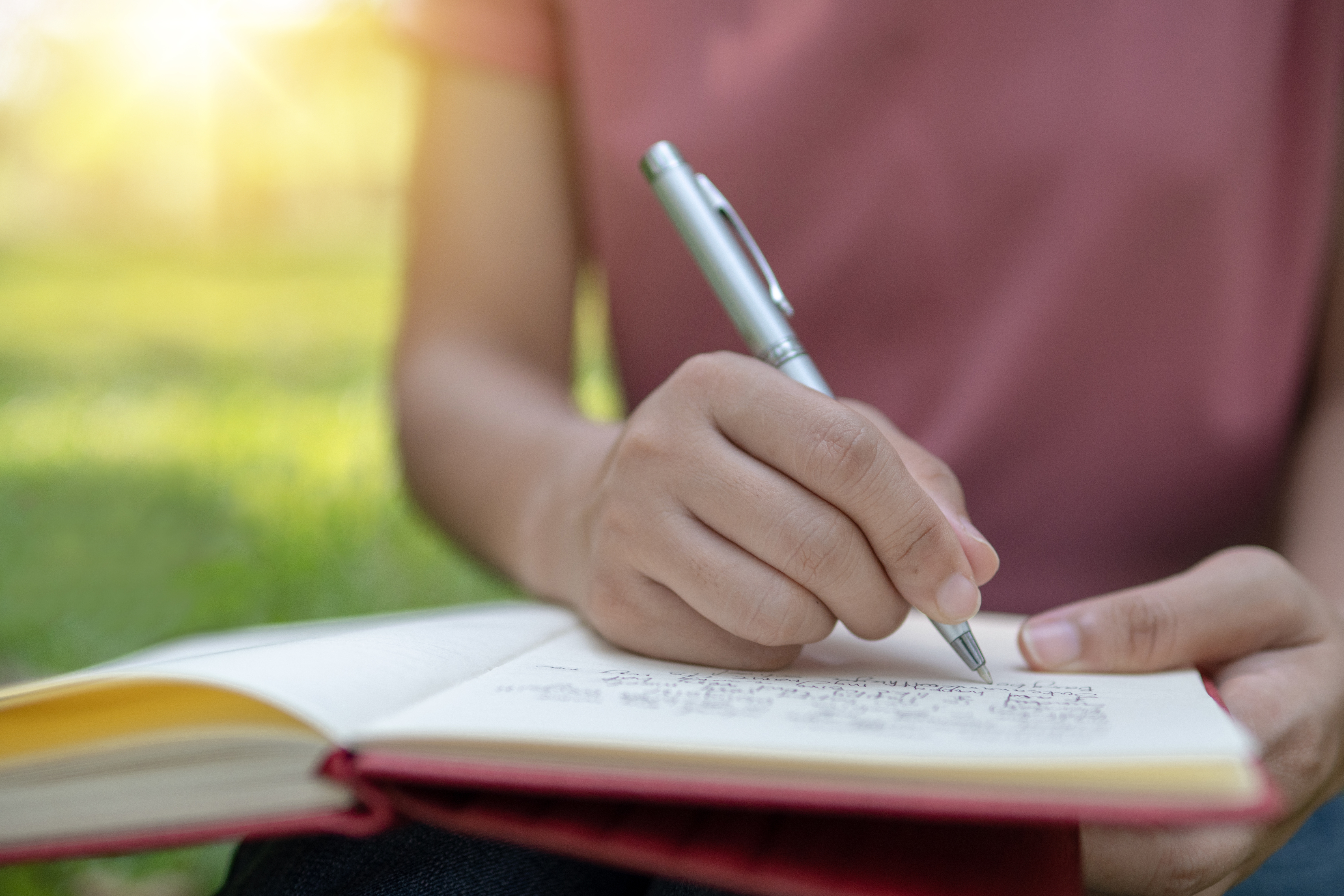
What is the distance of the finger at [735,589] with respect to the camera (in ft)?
1.76

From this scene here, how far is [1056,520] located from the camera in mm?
860

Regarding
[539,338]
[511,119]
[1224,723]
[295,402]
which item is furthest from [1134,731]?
[295,402]

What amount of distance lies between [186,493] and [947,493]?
7.02 ft

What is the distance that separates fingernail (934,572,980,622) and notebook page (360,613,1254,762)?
4 cm

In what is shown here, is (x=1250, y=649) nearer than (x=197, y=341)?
Yes

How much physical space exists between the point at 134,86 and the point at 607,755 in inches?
229

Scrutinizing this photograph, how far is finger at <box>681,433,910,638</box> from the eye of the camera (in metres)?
0.53

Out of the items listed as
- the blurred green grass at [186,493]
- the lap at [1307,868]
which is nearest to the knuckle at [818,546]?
the lap at [1307,868]

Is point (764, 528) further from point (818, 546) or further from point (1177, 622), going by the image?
point (1177, 622)

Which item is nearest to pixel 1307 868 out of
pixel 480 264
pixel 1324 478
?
pixel 1324 478

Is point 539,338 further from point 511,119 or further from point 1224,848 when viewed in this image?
point 1224,848

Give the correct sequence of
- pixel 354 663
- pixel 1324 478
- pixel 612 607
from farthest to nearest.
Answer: pixel 1324 478 → pixel 612 607 → pixel 354 663

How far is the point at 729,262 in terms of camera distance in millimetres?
669

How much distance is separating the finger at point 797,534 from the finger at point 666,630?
0.05 m
